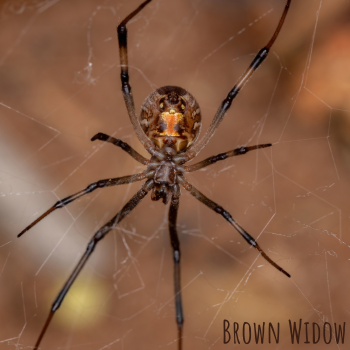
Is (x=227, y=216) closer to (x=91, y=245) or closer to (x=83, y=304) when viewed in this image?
(x=91, y=245)

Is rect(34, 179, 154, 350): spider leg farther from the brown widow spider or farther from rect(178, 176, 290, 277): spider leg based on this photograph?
rect(178, 176, 290, 277): spider leg

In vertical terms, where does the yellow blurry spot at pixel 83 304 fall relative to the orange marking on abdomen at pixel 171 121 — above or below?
below

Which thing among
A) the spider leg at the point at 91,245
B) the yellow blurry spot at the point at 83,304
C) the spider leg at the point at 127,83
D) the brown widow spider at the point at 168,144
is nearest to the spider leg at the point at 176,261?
the brown widow spider at the point at 168,144

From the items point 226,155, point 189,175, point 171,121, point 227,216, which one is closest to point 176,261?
point 227,216

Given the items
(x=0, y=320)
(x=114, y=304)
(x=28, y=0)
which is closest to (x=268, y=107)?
(x=114, y=304)

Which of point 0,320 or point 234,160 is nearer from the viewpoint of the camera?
point 0,320

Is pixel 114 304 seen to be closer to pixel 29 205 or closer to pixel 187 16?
pixel 29 205

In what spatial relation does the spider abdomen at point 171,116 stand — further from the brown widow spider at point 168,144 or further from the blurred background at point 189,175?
the blurred background at point 189,175
